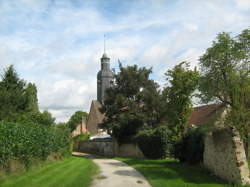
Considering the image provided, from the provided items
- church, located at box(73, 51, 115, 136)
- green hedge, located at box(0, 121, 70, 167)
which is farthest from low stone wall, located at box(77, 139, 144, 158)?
church, located at box(73, 51, 115, 136)

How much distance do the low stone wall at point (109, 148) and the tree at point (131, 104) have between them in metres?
1.32

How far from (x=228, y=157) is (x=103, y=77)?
43.8 metres

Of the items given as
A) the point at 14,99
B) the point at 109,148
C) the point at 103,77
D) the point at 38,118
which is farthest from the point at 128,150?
the point at 103,77

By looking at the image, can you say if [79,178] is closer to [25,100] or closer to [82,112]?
[25,100]

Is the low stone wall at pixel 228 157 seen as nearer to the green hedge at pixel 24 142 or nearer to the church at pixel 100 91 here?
the green hedge at pixel 24 142

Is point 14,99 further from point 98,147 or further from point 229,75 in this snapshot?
point 229,75

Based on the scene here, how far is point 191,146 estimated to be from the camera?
15.6 m

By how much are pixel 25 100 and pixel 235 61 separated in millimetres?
20919

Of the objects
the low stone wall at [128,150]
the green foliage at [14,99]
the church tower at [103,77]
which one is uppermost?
the church tower at [103,77]

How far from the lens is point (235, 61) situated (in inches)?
509

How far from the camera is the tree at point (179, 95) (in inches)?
651

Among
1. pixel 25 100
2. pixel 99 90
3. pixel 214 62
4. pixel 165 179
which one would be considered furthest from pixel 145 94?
pixel 99 90

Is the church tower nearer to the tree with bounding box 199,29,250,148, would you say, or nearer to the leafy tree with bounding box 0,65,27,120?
the leafy tree with bounding box 0,65,27,120

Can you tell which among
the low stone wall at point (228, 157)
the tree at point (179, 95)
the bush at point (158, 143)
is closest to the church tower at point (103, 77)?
the bush at point (158, 143)
